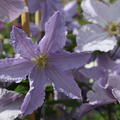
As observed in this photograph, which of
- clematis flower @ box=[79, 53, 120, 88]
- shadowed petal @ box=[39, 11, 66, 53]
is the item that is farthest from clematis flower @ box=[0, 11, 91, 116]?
clematis flower @ box=[79, 53, 120, 88]

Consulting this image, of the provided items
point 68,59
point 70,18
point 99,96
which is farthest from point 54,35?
point 70,18

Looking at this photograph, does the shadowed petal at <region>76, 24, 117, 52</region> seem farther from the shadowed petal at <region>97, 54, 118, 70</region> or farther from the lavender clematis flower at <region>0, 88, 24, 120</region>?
the lavender clematis flower at <region>0, 88, 24, 120</region>

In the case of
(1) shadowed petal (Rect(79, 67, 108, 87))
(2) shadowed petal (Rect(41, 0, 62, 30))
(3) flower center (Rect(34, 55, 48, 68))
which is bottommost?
(1) shadowed petal (Rect(79, 67, 108, 87))

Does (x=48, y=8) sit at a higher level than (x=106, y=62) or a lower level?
higher

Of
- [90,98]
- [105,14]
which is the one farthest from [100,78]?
Answer: [105,14]

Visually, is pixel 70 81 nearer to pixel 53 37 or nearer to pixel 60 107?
pixel 53 37

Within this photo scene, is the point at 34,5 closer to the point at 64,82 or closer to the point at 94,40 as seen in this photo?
the point at 94,40
